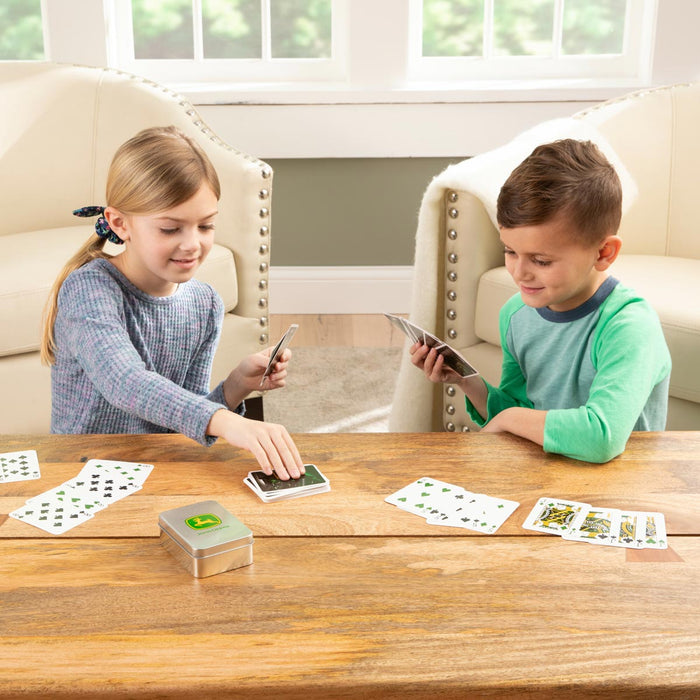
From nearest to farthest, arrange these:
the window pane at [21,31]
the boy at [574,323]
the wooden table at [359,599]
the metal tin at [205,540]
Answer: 1. the wooden table at [359,599]
2. the metal tin at [205,540]
3. the boy at [574,323]
4. the window pane at [21,31]

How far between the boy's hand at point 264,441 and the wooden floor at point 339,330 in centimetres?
219

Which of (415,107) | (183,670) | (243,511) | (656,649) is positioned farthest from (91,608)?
(415,107)

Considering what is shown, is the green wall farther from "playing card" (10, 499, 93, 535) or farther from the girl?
"playing card" (10, 499, 93, 535)

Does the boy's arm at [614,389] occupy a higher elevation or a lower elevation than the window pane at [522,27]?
lower

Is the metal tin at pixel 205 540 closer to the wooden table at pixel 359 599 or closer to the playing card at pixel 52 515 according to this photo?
the wooden table at pixel 359 599

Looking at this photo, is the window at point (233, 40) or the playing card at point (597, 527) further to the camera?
the window at point (233, 40)

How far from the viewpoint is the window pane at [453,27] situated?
149 inches

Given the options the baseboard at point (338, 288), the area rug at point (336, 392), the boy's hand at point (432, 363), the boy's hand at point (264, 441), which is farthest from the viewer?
the baseboard at point (338, 288)

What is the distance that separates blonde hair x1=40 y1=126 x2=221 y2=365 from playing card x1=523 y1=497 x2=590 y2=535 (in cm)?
87

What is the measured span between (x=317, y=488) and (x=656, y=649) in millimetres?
516

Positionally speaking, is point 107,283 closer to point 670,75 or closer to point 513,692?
point 513,692

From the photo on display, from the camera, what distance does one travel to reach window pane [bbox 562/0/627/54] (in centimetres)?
380

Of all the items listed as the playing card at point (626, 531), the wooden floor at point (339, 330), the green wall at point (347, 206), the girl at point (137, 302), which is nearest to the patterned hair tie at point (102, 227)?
the girl at point (137, 302)

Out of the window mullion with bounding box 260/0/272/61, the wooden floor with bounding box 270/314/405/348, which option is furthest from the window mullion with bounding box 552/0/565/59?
the wooden floor with bounding box 270/314/405/348
